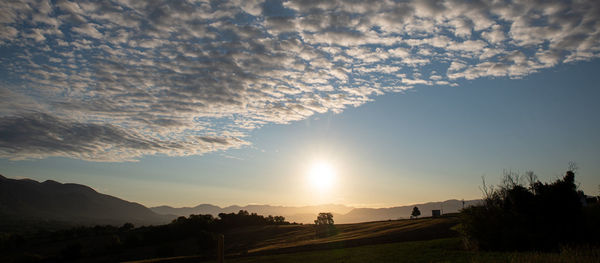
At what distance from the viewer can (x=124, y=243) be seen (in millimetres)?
82562

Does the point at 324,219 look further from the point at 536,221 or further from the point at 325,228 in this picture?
the point at 536,221

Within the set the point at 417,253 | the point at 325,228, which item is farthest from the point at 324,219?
the point at 417,253

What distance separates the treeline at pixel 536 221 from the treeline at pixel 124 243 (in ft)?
140

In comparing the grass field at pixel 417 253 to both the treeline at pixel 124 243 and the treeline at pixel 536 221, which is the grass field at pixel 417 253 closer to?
the treeline at pixel 536 221

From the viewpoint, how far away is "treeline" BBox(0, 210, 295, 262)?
2736 inches

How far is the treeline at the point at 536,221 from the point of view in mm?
30938

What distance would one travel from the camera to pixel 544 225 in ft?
105

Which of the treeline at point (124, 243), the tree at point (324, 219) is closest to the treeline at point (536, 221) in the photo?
the treeline at point (124, 243)

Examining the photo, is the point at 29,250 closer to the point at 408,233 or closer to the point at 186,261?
the point at 186,261

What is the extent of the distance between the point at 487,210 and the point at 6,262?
86.7m

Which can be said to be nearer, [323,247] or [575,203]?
[575,203]

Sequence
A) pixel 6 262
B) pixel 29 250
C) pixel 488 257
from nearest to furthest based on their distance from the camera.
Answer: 1. pixel 488 257
2. pixel 6 262
3. pixel 29 250

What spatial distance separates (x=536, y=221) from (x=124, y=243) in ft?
273

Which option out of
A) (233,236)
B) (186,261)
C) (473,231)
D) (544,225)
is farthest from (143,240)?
(544,225)
